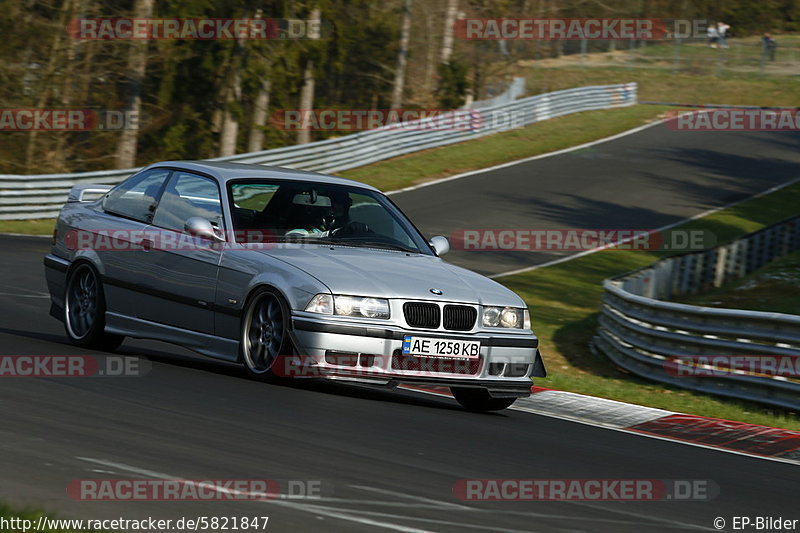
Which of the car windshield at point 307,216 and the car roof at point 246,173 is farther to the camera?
the car roof at point 246,173

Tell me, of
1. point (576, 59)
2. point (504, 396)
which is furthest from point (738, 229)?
point (576, 59)

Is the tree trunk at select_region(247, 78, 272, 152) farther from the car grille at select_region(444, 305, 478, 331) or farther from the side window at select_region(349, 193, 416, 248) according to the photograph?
the car grille at select_region(444, 305, 478, 331)

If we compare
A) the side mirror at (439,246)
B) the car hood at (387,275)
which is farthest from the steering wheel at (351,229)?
the side mirror at (439,246)

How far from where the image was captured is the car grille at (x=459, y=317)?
8359 millimetres

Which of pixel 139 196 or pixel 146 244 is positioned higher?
pixel 139 196

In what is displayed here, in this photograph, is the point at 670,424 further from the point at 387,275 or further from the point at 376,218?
the point at 376,218

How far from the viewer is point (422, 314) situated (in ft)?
27.1

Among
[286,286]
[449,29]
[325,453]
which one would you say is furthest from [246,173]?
[449,29]

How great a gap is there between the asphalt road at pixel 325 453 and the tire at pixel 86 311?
184mm

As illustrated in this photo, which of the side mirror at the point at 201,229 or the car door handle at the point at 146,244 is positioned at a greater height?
the side mirror at the point at 201,229

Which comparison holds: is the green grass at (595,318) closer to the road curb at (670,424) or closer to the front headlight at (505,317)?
the road curb at (670,424)

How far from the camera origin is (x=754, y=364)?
1199 cm

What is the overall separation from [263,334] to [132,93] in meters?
30.7

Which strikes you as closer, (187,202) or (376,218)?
(187,202)
